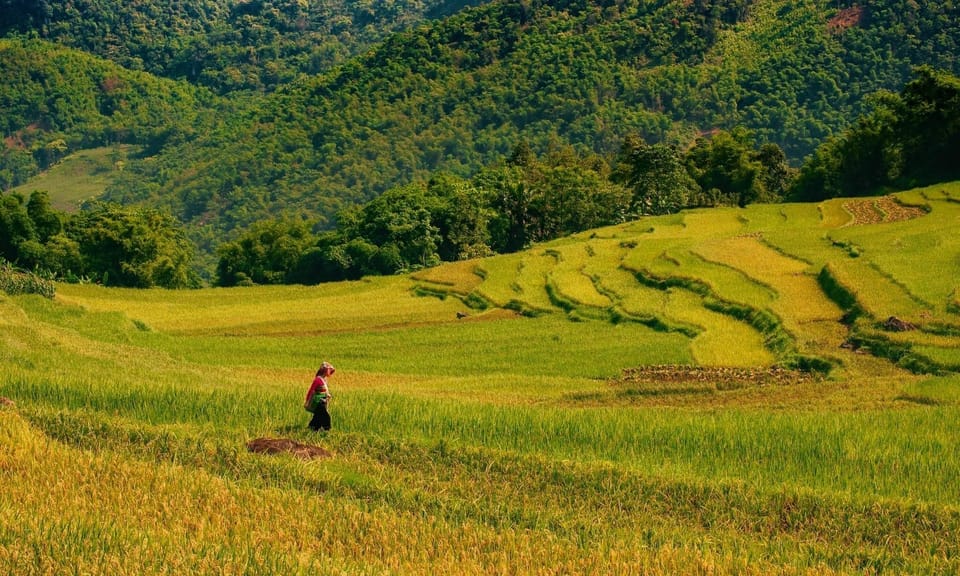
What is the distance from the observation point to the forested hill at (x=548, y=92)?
135m

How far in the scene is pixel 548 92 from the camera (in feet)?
502

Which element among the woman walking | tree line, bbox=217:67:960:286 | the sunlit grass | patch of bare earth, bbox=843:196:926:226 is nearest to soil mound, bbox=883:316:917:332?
the sunlit grass

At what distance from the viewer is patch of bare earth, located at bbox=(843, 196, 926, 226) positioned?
43938 mm

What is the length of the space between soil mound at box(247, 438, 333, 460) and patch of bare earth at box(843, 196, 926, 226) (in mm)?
35333

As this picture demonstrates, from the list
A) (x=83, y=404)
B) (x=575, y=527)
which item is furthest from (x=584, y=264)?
(x=575, y=527)

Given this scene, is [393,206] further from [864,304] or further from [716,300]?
[864,304]

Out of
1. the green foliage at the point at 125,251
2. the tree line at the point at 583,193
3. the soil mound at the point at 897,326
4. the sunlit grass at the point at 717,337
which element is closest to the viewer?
the soil mound at the point at 897,326

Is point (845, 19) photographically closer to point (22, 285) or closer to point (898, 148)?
point (898, 148)

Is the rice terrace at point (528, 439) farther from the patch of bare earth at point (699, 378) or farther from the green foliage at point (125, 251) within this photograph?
the green foliage at point (125, 251)

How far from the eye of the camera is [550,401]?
20734mm

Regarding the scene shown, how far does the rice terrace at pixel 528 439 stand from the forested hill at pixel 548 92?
340 feet

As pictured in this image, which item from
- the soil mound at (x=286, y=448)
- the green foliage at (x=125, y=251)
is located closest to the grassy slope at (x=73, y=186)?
the green foliage at (x=125, y=251)

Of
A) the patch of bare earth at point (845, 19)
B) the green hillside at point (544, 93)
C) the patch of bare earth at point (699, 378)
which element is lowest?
the patch of bare earth at point (699, 378)

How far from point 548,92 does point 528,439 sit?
465 feet
